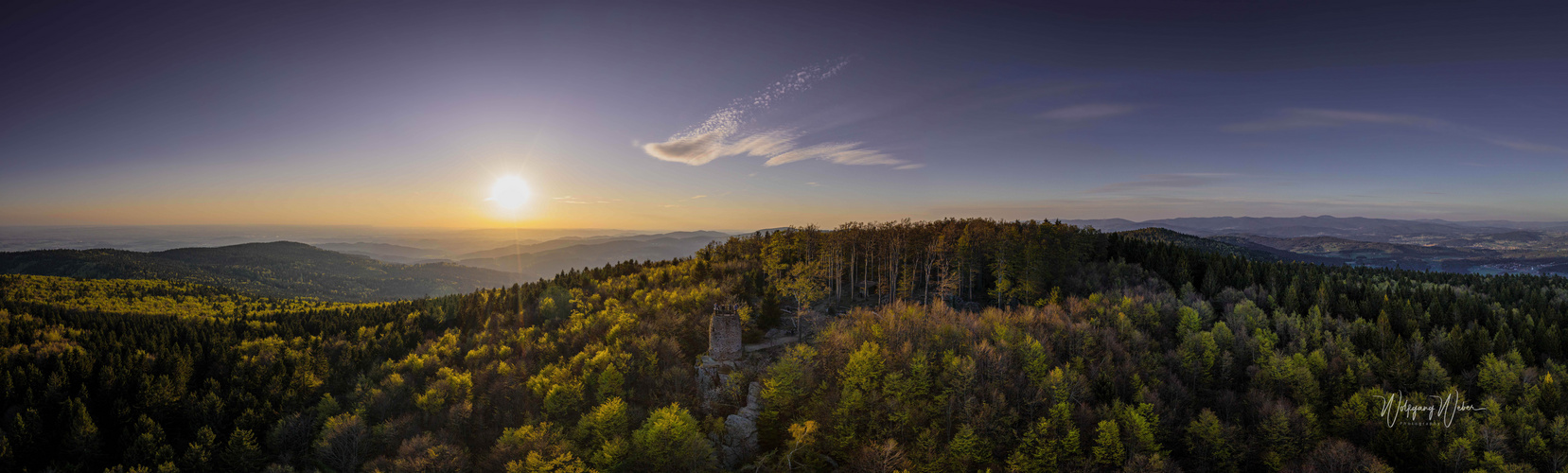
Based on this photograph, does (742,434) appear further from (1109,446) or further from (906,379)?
(1109,446)

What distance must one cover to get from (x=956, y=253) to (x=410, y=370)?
86.1m

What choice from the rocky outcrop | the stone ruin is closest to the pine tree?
the rocky outcrop

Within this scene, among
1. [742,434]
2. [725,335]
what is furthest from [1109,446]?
[725,335]

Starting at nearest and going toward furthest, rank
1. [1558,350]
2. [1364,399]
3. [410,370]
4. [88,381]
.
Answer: [1364,399], [1558,350], [88,381], [410,370]

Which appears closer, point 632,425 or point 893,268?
point 632,425

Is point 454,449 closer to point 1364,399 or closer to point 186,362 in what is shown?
point 186,362

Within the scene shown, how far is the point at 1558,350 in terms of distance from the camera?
54.8 meters

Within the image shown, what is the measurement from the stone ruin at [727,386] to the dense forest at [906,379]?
52 centimetres

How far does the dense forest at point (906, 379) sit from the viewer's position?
160 ft

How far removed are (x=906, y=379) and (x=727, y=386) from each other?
1965 cm

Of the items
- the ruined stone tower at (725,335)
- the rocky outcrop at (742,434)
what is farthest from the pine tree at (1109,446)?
the ruined stone tower at (725,335)

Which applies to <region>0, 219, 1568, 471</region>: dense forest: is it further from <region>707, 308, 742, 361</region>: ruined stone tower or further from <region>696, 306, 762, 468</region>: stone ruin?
<region>707, 308, 742, 361</region>: ruined stone tower

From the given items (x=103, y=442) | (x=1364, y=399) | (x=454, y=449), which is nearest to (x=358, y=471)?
(x=454, y=449)

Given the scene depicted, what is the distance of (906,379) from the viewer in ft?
181
